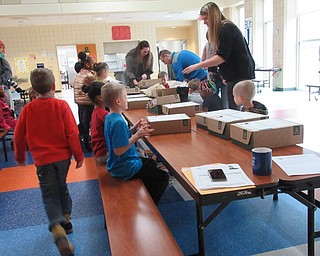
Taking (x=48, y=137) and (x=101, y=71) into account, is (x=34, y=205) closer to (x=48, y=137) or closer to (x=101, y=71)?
(x=48, y=137)

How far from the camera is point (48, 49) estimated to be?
45.5 feet

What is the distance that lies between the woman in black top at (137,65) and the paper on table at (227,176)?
371cm

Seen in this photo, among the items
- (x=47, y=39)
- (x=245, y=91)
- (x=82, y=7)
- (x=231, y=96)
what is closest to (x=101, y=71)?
(x=231, y=96)

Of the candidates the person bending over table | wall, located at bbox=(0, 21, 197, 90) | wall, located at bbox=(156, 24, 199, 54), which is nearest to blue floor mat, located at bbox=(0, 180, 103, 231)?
the person bending over table

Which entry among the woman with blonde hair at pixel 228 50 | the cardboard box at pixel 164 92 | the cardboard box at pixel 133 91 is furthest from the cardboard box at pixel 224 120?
the cardboard box at pixel 133 91

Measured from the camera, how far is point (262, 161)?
138cm

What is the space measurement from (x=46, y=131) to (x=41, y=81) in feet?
1.03

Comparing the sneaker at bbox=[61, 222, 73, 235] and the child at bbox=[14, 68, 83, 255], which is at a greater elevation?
the child at bbox=[14, 68, 83, 255]

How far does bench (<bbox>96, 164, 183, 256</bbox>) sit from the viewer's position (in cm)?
138

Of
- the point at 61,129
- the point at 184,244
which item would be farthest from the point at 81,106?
the point at 184,244

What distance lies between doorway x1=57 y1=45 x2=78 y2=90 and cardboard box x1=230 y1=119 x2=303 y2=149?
13.7 m

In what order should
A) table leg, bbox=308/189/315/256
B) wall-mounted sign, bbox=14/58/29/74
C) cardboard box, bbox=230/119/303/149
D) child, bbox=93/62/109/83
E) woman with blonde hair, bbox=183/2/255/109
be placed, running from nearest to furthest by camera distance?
table leg, bbox=308/189/315/256 < cardboard box, bbox=230/119/303/149 < woman with blonde hair, bbox=183/2/255/109 < child, bbox=93/62/109/83 < wall-mounted sign, bbox=14/58/29/74

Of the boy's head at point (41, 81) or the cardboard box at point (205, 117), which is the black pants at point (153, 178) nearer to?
the cardboard box at point (205, 117)

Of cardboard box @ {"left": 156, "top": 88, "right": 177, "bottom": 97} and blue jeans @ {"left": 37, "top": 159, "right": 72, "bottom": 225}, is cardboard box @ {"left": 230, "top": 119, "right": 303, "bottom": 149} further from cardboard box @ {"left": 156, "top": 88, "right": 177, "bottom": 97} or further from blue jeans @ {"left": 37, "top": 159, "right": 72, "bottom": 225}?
cardboard box @ {"left": 156, "top": 88, "right": 177, "bottom": 97}
